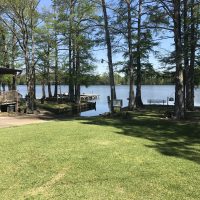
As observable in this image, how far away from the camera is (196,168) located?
7.21m

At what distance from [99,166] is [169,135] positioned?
5286 mm

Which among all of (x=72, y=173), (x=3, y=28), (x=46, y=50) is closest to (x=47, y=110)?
(x=46, y=50)

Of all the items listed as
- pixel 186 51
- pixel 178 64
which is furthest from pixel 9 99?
pixel 178 64

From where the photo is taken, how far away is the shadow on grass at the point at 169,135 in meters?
8.91

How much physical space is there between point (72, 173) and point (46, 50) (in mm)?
26718

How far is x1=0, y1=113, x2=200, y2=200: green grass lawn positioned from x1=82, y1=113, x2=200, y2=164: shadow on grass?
0.10ft

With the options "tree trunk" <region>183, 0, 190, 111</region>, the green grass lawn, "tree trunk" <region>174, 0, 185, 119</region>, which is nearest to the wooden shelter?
"tree trunk" <region>183, 0, 190, 111</region>

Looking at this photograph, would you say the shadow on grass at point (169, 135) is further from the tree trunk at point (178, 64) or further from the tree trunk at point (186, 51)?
the tree trunk at point (186, 51)

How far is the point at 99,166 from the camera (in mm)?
7297

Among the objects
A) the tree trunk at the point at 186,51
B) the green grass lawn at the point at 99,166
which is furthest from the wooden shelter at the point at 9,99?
the green grass lawn at the point at 99,166

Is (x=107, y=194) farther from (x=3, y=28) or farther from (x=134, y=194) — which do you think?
(x=3, y=28)

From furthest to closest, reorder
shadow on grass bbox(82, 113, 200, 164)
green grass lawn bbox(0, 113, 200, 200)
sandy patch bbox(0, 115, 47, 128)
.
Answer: sandy patch bbox(0, 115, 47, 128), shadow on grass bbox(82, 113, 200, 164), green grass lawn bbox(0, 113, 200, 200)

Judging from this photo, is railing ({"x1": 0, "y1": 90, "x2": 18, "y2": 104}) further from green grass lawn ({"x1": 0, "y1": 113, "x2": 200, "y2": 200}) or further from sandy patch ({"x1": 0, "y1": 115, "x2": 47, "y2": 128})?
green grass lawn ({"x1": 0, "y1": 113, "x2": 200, "y2": 200})

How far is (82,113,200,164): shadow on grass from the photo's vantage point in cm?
891
